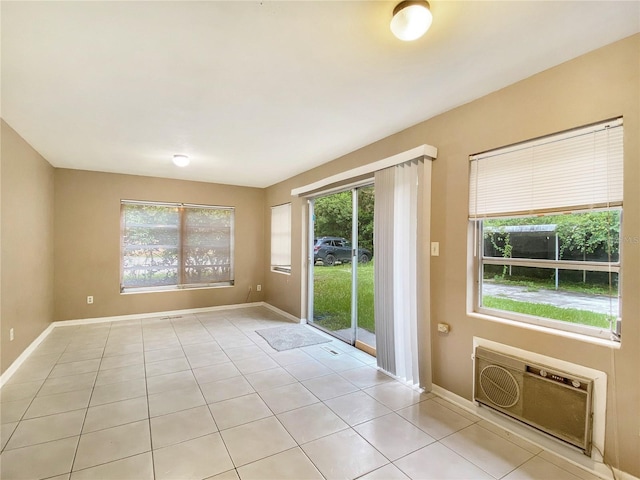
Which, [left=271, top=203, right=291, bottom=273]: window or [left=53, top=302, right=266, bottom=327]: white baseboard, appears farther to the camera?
[left=271, top=203, right=291, bottom=273]: window

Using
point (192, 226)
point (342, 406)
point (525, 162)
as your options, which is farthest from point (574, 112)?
point (192, 226)

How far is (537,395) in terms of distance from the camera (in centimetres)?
200

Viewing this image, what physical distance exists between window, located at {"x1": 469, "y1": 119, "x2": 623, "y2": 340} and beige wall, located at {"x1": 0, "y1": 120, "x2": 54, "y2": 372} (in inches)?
172

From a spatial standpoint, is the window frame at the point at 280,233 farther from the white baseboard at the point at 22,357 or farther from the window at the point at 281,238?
the white baseboard at the point at 22,357

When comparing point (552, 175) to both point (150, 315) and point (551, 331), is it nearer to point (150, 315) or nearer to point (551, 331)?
point (551, 331)

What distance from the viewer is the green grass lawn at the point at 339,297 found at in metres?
4.00

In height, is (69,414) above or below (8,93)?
below

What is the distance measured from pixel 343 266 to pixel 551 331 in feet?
8.70

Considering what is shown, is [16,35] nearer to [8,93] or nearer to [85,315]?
[8,93]

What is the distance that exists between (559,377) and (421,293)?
3.57ft

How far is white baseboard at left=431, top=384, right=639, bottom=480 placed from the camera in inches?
68.9

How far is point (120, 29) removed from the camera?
1.65 meters

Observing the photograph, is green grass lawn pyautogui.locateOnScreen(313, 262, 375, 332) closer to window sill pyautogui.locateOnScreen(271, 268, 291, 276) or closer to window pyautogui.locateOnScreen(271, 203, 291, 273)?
window sill pyautogui.locateOnScreen(271, 268, 291, 276)

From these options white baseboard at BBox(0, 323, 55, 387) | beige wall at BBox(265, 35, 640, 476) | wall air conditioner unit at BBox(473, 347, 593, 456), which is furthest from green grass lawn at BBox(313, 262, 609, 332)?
white baseboard at BBox(0, 323, 55, 387)
